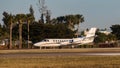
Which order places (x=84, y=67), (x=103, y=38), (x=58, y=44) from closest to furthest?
1. (x=84, y=67)
2. (x=58, y=44)
3. (x=103, y=38)

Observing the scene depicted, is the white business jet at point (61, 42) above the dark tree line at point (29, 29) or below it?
below

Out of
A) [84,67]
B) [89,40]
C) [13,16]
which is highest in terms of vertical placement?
[13,16]

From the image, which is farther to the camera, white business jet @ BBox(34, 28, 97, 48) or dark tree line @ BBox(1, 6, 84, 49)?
dark tree line @ BBox(1, 6, 84, 49)

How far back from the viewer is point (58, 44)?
9862cm

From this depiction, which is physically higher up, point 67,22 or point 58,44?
point 67,22

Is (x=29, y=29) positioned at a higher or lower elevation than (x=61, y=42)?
higher

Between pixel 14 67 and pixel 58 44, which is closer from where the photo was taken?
pixel 14 67

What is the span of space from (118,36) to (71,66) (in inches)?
5107

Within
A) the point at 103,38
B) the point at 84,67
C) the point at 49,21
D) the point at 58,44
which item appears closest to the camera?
the point at 84,67

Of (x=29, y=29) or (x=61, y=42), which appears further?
(x=29, y=29)

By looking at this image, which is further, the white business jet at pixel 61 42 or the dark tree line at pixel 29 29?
the dark tree line at pixel 29 29

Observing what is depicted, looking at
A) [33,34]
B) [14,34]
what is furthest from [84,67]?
[14,34]

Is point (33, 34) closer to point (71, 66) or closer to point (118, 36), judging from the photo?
point (118, 36)

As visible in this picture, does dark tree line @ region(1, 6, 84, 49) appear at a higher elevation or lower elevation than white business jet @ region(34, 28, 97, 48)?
higher
